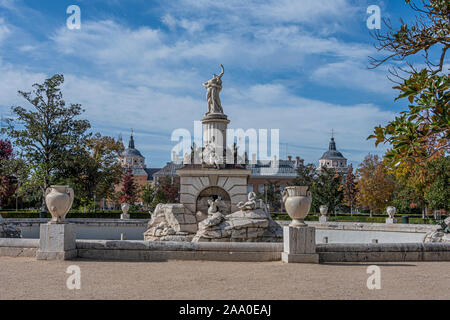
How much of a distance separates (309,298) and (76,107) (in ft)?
108

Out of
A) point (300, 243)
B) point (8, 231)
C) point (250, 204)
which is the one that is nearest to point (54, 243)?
point (8, 231)

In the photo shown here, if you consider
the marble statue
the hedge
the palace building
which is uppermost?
the palace building

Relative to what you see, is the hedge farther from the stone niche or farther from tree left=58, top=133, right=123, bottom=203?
the stone niche

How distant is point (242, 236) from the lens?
15992 mm

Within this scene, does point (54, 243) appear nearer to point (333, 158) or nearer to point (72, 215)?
point (72, 215)

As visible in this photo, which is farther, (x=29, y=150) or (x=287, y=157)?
(x=287, y=157)

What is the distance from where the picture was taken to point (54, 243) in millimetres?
10164

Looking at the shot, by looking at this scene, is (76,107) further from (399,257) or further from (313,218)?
(399,257)

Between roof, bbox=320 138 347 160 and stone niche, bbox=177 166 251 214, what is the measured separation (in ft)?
367

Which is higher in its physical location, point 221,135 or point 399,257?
point 221,135

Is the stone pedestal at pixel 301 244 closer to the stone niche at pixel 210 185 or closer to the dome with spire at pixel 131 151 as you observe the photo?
the stone niche at pixel 210 185

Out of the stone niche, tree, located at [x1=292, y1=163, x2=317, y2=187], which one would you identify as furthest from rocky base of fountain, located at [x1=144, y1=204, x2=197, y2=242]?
tree, located at [x1=292, y1=163, x2=317, y2=187]

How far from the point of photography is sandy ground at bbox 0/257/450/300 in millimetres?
6711
